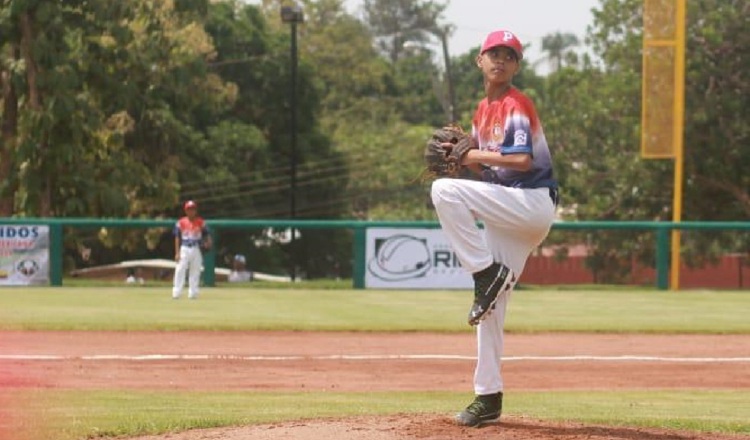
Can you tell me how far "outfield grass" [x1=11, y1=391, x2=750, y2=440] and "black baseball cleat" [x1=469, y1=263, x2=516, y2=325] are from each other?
137 centimetres

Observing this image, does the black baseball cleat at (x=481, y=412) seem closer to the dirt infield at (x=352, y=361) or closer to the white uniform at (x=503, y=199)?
the white uniform at (x=503, y=199)

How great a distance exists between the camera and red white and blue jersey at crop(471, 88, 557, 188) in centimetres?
751

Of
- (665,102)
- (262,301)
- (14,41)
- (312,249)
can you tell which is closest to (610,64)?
(312,249)

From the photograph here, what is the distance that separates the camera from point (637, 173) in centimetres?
4622

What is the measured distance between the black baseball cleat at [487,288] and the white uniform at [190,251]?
1768 cm

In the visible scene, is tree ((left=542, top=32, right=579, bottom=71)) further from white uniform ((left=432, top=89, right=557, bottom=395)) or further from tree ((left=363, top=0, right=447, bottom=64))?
white uniform ((left=432, top=89, right=557, bottom=395))

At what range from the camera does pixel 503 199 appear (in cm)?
756

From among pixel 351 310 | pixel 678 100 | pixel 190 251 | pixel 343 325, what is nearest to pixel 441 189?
pixel 343 325

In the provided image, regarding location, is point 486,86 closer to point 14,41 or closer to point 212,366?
point 212,366

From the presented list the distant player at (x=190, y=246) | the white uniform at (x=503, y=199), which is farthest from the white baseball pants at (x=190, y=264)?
the white uniform at (x=503, y=199)

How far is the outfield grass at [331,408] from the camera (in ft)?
30.1

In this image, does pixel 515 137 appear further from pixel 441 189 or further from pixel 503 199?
pixel 441 189

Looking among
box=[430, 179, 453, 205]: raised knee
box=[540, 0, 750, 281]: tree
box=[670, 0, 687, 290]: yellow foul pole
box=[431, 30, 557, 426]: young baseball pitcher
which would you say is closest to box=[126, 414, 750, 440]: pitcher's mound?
box=[431, 30, 557, 426]: young baseball pitcher

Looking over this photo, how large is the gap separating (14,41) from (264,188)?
950 inches
